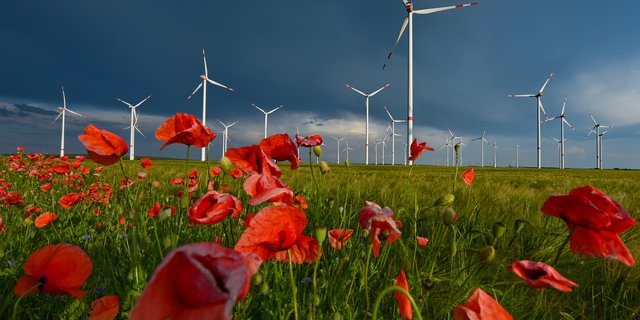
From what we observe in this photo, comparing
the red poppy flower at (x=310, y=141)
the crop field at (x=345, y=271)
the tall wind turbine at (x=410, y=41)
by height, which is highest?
the tall wind turbine at (x=410, y=41)

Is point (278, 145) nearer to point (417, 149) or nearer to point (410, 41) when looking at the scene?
point (417, 149)

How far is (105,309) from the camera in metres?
0.74

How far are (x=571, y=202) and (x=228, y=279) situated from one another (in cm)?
82

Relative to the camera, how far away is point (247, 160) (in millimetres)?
964

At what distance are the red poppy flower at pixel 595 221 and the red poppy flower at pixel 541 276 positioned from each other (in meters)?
0.15

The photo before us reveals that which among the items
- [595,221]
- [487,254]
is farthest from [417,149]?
[595,221]

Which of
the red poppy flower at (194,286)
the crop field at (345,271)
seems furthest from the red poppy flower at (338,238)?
the red poppy flower at (194,286)

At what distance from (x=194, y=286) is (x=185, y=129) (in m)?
0.79

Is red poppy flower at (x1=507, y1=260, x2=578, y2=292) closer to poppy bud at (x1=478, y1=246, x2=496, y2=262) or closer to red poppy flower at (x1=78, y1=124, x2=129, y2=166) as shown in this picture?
poppy bud at (x1=478, y1=246, x2=496, y2=262)

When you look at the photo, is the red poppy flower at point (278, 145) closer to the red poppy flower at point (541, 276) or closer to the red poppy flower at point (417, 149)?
the red poppy flower at point (541, 276)

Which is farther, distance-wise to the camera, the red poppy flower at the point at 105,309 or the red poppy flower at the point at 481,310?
the red poppy flower at the point at 105,309

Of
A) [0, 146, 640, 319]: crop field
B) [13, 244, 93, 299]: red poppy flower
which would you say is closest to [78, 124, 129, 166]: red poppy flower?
[0, 146, 640, 319]: crop field

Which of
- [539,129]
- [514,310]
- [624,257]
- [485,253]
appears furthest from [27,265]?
[539,129]

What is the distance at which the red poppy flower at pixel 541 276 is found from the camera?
2.11ft
